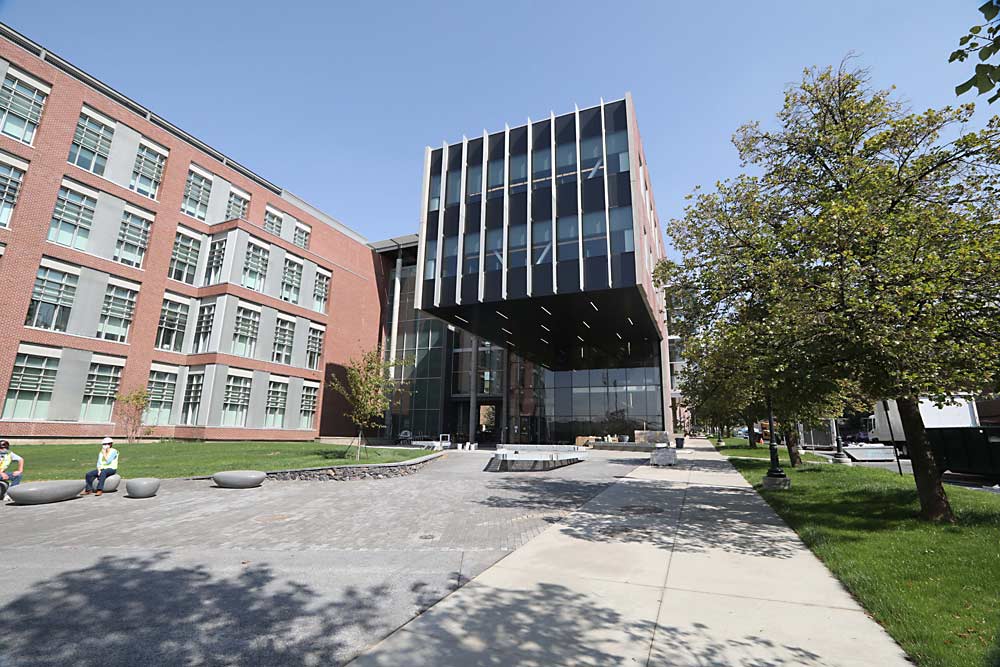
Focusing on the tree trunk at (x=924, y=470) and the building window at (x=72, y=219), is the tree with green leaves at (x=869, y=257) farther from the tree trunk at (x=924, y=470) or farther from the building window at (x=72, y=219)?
the building window at (x=72, y=219)

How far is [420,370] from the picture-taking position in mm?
50438

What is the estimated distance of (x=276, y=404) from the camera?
37062mm

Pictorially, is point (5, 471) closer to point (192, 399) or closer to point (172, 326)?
point (192, 399)

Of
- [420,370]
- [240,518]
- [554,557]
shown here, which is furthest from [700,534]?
[420,370]

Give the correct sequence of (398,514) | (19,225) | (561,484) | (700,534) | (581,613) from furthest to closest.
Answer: (19,225), (561,484), (398,514), (700,534), (581,613)

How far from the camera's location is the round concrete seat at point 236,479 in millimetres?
13586

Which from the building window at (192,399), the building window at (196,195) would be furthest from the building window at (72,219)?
the building window at (192,399)

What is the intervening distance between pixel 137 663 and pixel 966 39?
26.0ft

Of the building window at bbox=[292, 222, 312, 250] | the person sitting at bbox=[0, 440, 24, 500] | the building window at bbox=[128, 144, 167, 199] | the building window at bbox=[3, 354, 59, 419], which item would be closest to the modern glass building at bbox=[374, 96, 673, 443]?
the building window at bbox=[292, 222, 312, 250]

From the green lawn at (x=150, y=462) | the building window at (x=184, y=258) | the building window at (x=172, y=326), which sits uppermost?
the building window at (x=184, y=258)

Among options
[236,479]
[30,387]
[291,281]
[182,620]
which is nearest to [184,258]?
[291,281]

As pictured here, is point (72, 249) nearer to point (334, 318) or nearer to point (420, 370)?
point (334, 318)

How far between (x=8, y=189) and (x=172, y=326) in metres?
11.1

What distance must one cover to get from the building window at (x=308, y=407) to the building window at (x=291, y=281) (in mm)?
7854
